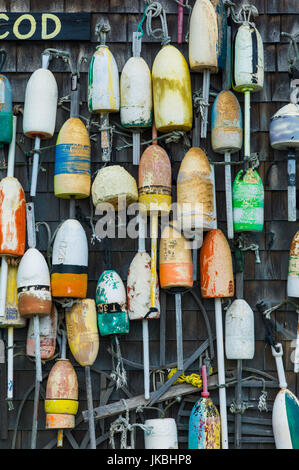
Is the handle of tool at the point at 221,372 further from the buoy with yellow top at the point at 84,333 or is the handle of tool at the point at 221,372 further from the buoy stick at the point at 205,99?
the buoy stick at the point at 205,99

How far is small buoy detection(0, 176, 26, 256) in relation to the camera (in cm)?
503

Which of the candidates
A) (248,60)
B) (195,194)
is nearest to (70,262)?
(195,194)

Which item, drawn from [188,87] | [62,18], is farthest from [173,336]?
[62,18]

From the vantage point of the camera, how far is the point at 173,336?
5.15m

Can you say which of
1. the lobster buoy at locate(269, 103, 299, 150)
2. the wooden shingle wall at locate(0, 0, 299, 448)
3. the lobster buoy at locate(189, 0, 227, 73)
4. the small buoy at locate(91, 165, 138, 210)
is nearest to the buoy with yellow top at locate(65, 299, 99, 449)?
the wooden shingle wall at locate(0, 0, 299, 448)

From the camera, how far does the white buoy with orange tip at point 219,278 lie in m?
5.00

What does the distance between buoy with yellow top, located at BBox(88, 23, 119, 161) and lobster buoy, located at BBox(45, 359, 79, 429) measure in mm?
1309

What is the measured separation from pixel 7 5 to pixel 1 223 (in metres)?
1.42

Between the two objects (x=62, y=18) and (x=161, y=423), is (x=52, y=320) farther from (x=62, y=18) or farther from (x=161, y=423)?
(x=62, y=18)

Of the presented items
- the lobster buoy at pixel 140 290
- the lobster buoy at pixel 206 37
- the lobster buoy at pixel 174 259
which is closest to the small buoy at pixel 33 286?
the lobster buoy at pixel 140 290

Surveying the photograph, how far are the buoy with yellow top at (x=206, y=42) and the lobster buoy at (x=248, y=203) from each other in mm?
379

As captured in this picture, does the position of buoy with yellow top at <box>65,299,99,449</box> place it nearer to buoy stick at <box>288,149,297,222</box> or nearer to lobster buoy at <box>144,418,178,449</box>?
lobster buoy at <box>144,418,178,449</box>

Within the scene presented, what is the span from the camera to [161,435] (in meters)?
4.86

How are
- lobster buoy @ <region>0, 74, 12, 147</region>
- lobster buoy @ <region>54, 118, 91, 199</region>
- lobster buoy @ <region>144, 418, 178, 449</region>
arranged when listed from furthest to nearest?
lobster buoy @ <region>0, 74, 12, 147</region>
lobster buoy @ <region>54, 118, 91, 199</region>
lobster buoy @ <region>144, 418, 178, 449</region>
